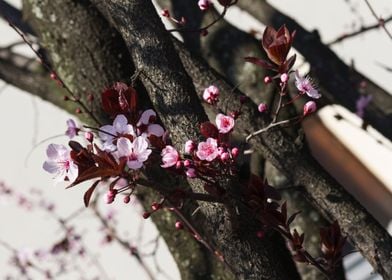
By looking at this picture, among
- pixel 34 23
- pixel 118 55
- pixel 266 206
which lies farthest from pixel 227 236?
pixel 34 23

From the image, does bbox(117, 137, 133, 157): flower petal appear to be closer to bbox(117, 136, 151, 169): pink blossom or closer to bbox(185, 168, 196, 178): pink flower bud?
bbox(117, 136, 151, 169): pink blossom

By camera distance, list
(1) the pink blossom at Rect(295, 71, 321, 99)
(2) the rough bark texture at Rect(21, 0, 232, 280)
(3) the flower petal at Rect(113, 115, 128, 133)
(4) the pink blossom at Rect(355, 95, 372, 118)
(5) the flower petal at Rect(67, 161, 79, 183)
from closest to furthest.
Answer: (5) the flower petal at Rect(67, 161, 79, 183) → (3) the flower petal at Rect(113, 115, 128, 133) → (1) the pink blossom at Rect(295, 71, 321, 99) → (2) the rough bark texture at Rect(21, 0, 232, 280) → (4) the pink blossom at Rect(355, 95, 372, 118)

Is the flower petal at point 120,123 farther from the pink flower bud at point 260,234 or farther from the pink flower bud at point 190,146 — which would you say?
the pink flower bud at point 260,234

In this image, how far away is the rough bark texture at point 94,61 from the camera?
1983mm

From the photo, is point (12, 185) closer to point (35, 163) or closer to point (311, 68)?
point (35, 163)

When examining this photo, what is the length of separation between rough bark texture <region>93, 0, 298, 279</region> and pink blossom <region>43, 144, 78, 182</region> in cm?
21

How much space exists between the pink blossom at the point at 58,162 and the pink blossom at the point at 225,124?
0.82ft

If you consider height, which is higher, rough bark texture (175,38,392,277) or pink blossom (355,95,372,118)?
pink blossom (355,95,372,118)

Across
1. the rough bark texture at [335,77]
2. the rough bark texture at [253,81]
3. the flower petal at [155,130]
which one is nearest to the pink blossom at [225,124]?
the flower petal at [155,130]

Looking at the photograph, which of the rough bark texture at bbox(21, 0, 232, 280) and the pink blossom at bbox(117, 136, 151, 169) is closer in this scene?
the pink blossom at bbox(117, 136, 151, 169)

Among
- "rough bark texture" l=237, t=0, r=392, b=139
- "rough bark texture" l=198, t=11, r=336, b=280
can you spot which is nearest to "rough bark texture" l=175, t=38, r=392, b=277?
"rough bark texture" l=198, t=11, r=336, b=280

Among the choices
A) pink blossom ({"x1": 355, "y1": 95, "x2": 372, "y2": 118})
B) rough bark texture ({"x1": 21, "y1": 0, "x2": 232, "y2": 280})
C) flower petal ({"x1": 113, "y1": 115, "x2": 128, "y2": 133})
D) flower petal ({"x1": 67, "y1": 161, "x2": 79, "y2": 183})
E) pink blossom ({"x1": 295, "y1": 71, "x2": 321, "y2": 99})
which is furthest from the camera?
pink blossom ({"x1": 355, "y1": 95, "x2": 372, "y2": 118})

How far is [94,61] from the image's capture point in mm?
1989

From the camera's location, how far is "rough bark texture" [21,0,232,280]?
6.51ft
